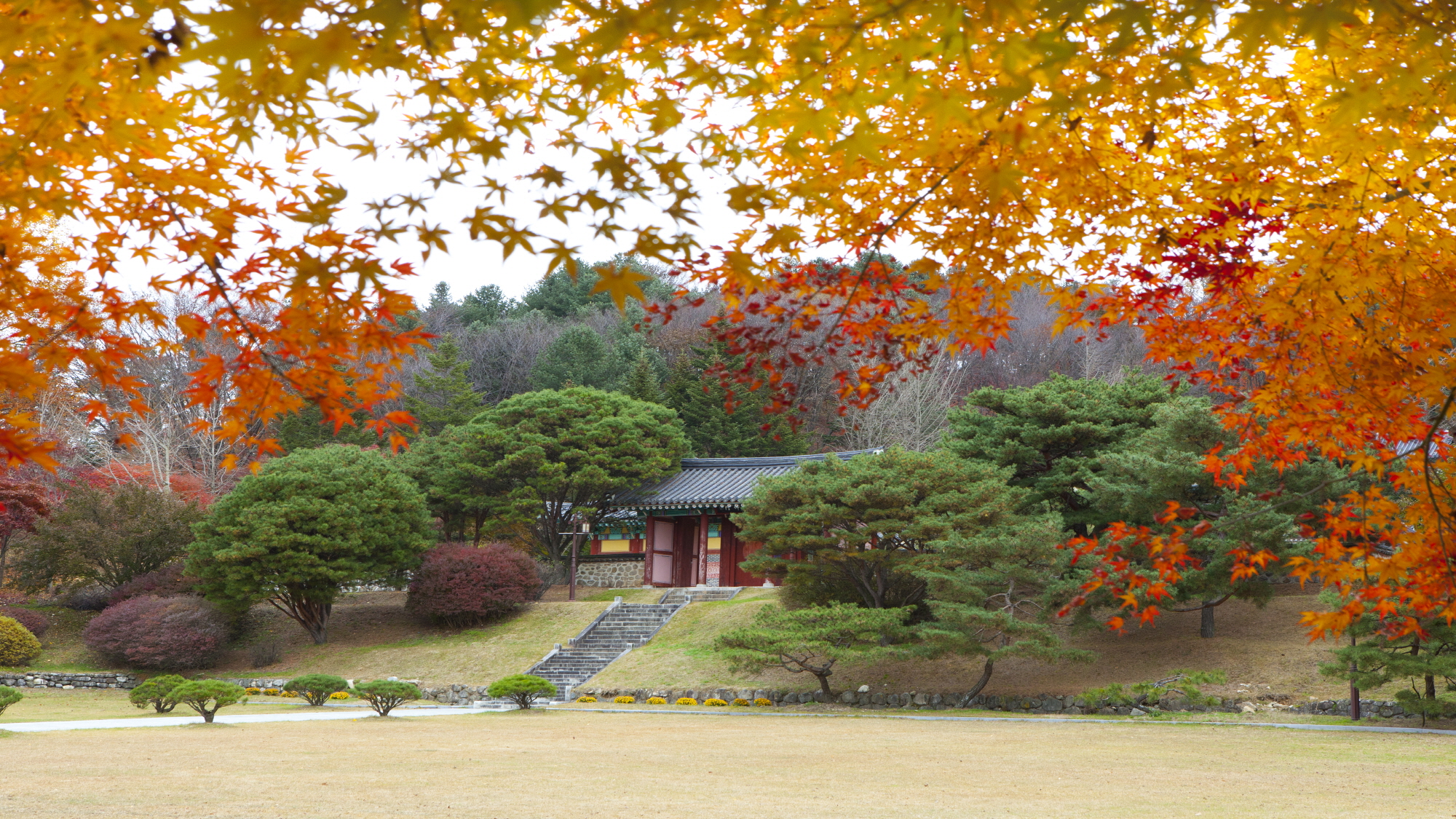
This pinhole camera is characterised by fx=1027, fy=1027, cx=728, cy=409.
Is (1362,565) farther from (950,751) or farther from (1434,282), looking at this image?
(950,751)

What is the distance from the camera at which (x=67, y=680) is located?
1830cm

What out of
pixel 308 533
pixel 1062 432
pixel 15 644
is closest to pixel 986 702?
pixel 1062 432

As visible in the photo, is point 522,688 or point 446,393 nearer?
point 522,688

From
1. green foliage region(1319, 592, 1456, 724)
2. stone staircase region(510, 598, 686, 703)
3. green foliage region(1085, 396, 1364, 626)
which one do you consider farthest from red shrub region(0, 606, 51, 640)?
green foliage region(1319, 592, 1456, 724)

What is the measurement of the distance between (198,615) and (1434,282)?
66.3ft

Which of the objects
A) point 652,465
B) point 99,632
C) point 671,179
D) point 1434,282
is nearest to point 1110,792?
point 1434,282

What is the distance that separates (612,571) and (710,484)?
3503mm

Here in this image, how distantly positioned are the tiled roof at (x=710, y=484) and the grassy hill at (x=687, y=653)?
6.57 feet

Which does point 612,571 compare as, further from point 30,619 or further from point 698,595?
point 30,619

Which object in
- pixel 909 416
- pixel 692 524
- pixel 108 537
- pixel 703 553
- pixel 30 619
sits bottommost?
pixel 30 619

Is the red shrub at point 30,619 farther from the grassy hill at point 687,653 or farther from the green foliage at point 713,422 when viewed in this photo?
the green foliage at point 713,422

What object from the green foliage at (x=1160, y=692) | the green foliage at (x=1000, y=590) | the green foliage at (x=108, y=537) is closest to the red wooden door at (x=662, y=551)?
the green foliage at (x=108, y=537)

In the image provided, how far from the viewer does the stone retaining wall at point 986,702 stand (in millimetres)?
12586

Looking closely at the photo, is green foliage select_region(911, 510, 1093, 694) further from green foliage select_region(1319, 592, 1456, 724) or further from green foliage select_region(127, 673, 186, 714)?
green foliage select_region(127, 673, 186, 714)
